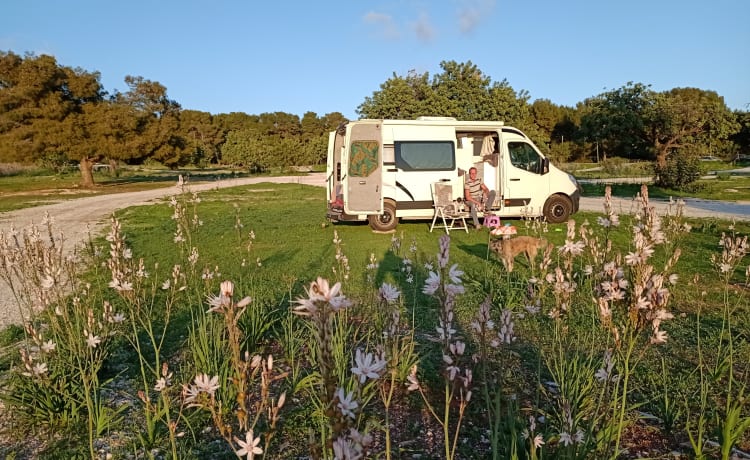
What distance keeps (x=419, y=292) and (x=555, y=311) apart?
12.4ft

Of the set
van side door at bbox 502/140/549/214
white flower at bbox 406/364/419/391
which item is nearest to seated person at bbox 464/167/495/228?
van side door at bbox 502/140/549/214

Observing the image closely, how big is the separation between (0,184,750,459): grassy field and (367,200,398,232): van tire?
593 centimetres

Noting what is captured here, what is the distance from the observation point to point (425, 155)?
476 inches

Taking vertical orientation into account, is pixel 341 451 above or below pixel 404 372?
above

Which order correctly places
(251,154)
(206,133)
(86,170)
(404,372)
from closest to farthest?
(404,372)
(86,170)
(251,154)
(206,133)

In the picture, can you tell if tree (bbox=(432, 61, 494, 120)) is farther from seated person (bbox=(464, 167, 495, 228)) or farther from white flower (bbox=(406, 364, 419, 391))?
white flower (bbox=(406, 364, 419, 391))

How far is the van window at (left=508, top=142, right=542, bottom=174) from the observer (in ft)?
40.3

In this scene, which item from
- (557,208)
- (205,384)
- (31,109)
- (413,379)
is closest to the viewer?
(205,384)

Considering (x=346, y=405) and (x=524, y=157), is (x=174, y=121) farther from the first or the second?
(x=346, y=405)

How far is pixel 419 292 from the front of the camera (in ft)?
20.1

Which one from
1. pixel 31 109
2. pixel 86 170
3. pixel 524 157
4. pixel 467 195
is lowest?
pixel 467 195

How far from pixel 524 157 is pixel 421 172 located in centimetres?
282

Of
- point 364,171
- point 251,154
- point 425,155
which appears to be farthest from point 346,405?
point 251,154

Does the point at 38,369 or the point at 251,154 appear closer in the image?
the point at 38,369
